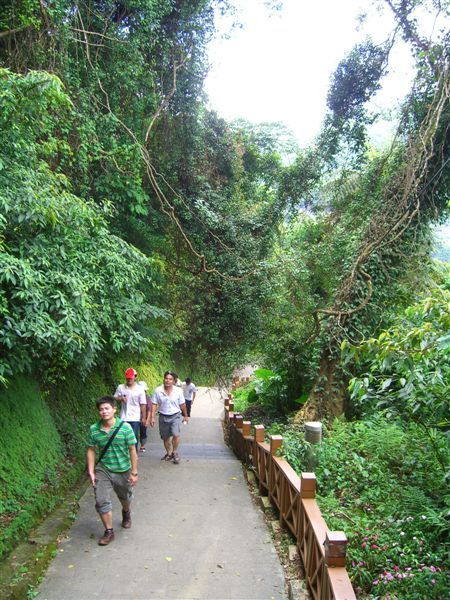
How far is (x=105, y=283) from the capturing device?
6199 mm

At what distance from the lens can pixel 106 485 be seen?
16.0 ft

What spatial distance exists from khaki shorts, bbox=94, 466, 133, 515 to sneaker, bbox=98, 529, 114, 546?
0.75ft

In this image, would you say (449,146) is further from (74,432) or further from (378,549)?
(74,432)

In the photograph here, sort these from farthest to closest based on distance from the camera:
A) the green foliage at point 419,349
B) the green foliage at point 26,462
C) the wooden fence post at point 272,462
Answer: the wooden fence post at point 272,462 < the green foliage at point 26,462 < the green foliage at point 419,349

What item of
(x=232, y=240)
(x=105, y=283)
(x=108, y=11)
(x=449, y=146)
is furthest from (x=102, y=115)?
(x=449, y=146)

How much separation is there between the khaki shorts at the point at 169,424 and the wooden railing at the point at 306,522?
4.48ft

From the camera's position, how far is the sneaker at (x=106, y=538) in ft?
15.9

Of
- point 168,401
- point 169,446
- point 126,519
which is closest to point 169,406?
point 168,401

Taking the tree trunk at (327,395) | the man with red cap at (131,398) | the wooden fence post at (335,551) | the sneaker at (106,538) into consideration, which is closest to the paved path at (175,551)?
the sneaker at (106,538)

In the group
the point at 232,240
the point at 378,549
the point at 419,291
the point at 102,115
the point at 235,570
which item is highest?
the point at 102,115

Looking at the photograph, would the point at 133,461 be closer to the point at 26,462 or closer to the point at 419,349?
the point at 26,462

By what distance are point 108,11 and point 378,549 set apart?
31.4 feet

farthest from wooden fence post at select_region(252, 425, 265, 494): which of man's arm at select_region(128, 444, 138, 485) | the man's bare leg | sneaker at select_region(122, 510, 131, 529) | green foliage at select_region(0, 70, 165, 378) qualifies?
green foliage at select_region(0, 70, 165, 378)

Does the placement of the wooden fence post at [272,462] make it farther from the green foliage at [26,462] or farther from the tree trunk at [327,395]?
the tree trunk at [327,395]
